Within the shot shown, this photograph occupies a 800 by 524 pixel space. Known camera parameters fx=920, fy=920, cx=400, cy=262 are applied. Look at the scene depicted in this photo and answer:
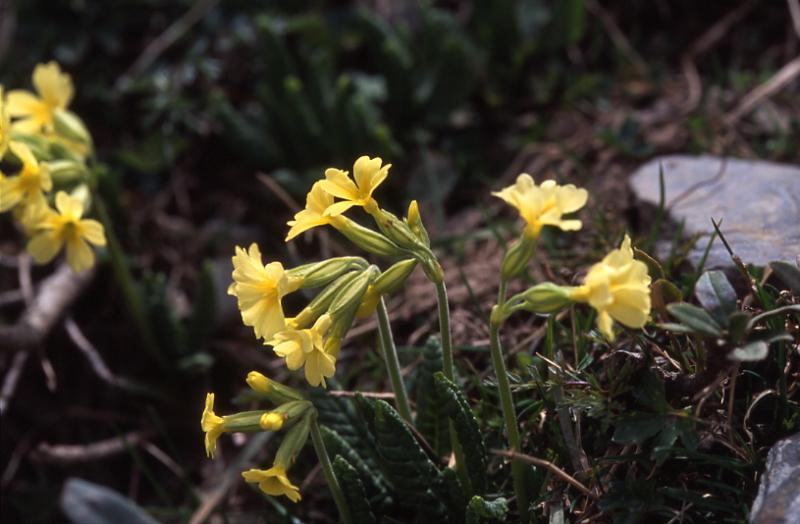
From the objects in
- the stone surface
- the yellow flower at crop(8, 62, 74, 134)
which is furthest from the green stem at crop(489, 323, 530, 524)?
the yellow flower at crop(8, 62, 74, 134)

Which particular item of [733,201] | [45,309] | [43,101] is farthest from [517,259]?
[45,309]

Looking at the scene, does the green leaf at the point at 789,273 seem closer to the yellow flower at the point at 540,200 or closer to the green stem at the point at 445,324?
the yellow flower at the point at 540,200

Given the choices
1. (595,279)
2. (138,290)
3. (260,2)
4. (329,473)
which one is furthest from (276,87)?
(595,279)

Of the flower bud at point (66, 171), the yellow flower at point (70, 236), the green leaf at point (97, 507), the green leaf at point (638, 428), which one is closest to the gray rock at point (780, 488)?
the green leaf at point (638, 428)

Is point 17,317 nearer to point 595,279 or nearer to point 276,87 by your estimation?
point 276,87

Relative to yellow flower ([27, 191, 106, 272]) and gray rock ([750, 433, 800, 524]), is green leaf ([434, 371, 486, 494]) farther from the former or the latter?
yellow flower ([27, 191, 106, 272])

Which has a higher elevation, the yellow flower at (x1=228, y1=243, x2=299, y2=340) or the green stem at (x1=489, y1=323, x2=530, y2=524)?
the yellow flower at (x1=228, y1=243, x2=299, y2=340)
